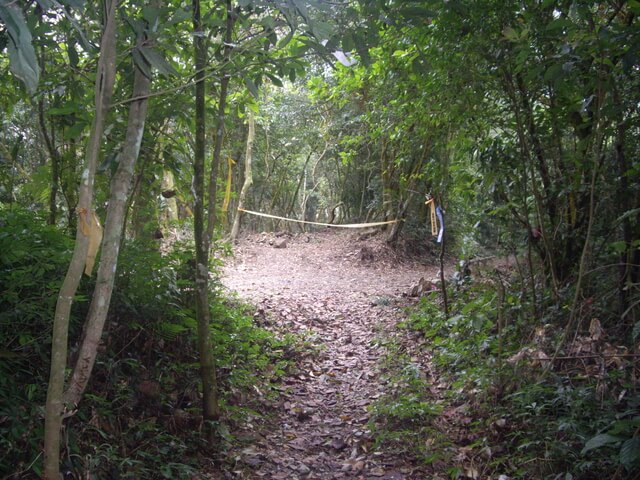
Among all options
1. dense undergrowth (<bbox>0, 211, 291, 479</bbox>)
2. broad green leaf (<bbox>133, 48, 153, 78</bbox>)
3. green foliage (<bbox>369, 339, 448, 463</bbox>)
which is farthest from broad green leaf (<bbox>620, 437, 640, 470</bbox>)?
broad green leaf (<bbox>133, 48, 153, 78</bbox>)

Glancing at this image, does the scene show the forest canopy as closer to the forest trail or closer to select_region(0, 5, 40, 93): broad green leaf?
select_region(0, 5, 40, 93): broad green leaf

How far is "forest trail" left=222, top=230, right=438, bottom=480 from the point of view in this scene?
136 inches

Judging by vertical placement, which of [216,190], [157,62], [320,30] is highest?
[320,30]

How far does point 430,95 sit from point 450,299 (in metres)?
3.05

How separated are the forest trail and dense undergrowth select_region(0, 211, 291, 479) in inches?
16.4

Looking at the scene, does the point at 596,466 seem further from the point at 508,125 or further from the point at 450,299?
the point at 450,299

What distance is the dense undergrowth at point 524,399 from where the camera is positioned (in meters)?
2.70

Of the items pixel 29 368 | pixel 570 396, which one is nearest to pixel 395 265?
pixel 570 396

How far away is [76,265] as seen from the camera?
190 cm

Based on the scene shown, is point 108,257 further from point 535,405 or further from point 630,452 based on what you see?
point 535,405

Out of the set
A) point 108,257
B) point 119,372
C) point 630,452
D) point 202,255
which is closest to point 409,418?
point 630,452

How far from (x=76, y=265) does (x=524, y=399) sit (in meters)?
2.89

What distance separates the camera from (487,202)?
5.66m

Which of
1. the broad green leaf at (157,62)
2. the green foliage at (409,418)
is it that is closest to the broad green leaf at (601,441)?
the green foliage at (409,418)
